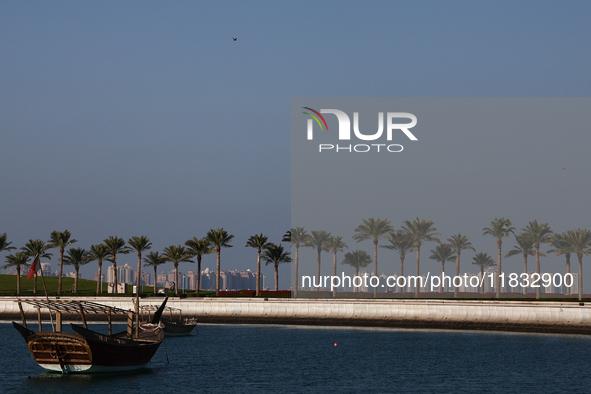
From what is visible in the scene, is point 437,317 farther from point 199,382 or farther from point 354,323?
point 199,382

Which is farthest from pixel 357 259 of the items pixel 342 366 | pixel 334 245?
pixel 342 366

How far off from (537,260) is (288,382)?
87.1 metres

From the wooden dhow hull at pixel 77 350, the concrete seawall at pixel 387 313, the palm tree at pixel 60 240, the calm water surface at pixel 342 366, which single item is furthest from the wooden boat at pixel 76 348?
the palm tree at pixel 60 240

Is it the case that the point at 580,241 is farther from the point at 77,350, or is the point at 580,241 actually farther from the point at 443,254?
the point at 77,350

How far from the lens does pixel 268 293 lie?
12162 cm

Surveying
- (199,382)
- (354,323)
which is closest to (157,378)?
(199,382)

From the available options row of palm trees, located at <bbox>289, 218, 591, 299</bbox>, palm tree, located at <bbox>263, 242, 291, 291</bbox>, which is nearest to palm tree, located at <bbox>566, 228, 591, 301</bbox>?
row of palm trees, located at <bbox>289, 218, 591, 299</bbox>

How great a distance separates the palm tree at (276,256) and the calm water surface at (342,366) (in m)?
38.9

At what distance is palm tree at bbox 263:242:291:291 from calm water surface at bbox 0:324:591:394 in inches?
1532

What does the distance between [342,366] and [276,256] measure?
218 ft

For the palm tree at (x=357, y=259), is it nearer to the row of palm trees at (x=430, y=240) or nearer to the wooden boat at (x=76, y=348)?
the row of palm trees at (x=430, y=240)

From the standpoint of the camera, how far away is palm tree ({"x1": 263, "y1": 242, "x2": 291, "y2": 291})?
12500 centimetres

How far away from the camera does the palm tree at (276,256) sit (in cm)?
12500

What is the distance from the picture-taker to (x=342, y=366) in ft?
195
